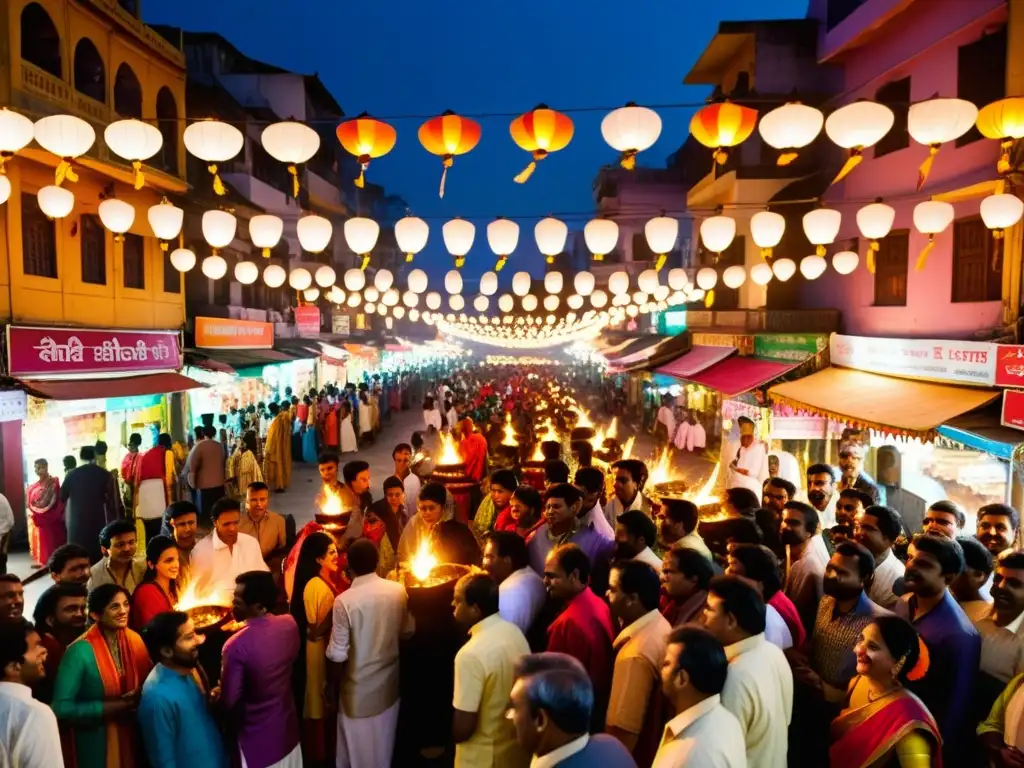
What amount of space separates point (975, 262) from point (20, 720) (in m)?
11.2

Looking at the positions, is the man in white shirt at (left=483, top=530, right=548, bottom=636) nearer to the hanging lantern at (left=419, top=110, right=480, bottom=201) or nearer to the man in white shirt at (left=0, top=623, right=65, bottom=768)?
the man in white shirt at (left=0, top=623, right=65, bottom=768)

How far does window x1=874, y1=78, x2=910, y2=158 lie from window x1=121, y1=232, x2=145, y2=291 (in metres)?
13.7

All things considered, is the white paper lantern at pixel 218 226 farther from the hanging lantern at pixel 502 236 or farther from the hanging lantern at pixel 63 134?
the hanging lantern at pixel 502 236

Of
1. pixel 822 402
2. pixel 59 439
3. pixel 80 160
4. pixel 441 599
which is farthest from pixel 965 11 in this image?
pixel 59 439

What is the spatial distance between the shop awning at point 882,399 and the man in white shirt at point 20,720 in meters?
7.99

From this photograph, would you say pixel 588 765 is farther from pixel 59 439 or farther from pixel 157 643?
pixel 59 439

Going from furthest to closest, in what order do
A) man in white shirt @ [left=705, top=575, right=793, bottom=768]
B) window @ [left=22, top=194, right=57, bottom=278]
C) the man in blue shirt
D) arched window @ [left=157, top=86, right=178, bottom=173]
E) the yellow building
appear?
arched window @ [left=157, top=86, right=178, bottom=173] < window @ [left=22, top=194, right=57, bottom=278] < the yellow building < the man in blue shirt < man in white shirt @ [left=705, top=575, right=793, bottom=768]

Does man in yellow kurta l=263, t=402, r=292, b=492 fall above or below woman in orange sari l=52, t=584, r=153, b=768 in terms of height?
below

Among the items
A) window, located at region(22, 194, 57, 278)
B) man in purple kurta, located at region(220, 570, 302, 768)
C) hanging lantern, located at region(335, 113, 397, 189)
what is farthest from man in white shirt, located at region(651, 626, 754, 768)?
window, located at region(22, 194, 57, 278)

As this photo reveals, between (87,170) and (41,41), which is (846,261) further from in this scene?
(41,41)


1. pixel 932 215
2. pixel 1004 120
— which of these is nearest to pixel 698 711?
pixel 1004 120

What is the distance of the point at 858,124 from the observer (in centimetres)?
629

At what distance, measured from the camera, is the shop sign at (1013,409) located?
23.7 feet

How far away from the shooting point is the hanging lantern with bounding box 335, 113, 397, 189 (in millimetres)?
7125
